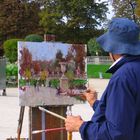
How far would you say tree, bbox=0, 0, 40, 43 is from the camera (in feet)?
225

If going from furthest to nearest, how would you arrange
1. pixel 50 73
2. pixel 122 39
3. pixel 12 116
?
pixel 12 116
pixel 50 73
pixel 122 39

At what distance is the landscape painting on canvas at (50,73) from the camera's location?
22.1 ft

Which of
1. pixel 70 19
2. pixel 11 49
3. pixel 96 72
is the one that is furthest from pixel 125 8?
pixel 11 49

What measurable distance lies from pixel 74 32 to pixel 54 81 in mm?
65039

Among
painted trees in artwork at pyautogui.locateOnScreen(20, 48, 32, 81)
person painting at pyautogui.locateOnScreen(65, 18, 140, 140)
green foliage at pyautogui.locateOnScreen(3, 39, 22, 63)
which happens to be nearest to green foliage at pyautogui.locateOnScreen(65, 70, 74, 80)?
painted trees in artwork at pyautogui.locateOnScreen(20, 48, 32, 81)

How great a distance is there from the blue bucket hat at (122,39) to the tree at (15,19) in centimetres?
6529

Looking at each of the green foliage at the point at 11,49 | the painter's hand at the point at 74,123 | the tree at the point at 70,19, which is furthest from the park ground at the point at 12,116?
the tree at the point at 70,19

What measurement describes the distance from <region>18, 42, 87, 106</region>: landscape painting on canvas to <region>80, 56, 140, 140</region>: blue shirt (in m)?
3.64

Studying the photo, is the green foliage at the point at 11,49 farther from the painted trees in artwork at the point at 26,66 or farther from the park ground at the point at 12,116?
the painted trees in artwork at the point at 26,66

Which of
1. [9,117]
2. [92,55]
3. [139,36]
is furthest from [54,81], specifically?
[92,55]

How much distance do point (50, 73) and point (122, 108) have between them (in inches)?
159

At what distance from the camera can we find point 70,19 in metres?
71.1

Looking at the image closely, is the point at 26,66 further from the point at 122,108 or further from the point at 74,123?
the point at 122,108

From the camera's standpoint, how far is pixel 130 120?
9.80ft
